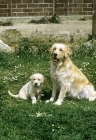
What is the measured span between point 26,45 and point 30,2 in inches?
130

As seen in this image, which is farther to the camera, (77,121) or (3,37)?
(3,37)

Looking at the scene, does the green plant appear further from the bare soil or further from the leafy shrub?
the leafy shrub

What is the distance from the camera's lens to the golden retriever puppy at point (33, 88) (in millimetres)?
9805

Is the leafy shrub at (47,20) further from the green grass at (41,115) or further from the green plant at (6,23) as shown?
the green grass at (41,115)

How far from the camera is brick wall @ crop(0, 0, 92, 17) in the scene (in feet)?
50.6

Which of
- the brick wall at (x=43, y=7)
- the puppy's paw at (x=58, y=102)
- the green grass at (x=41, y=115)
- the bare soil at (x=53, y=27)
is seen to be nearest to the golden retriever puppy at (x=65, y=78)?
the puppy's paw at (x=58, y=102)

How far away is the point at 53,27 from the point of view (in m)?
15.0

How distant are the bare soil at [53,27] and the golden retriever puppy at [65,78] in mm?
→ 4374

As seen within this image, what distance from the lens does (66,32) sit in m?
13.6

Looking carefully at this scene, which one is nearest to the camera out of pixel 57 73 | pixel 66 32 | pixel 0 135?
pixel 0 135

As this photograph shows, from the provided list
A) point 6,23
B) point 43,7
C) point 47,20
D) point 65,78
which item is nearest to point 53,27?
point 47,20

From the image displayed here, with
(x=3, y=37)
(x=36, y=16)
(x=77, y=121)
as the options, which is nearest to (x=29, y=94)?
(x=77, y=121)

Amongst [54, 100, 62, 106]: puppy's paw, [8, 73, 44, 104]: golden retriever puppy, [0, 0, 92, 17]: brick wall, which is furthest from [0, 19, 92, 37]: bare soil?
[54, 100, 62, 106]: puppy's paw

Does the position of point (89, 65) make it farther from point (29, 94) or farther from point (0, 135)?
point (0, 135)
